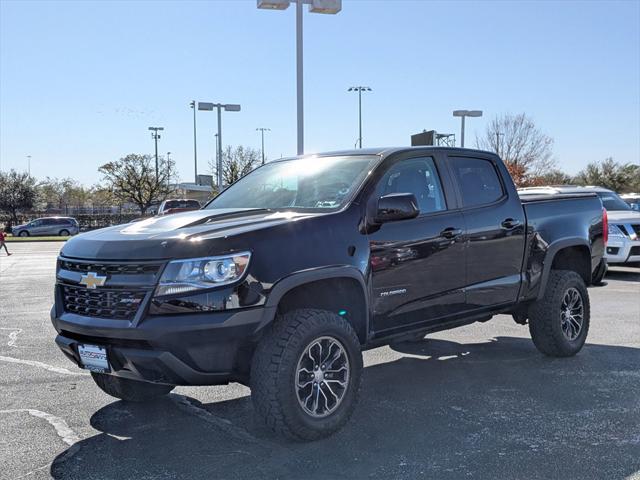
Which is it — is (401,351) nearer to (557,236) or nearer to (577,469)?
(557,236)

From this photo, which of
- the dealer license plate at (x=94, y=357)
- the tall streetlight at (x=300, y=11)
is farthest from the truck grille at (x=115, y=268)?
the tall streetlight at (x=300, y=11)

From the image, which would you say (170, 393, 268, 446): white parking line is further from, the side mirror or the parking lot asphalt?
the side mirror

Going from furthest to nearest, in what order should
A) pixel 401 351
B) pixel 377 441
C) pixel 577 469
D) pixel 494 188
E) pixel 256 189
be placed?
pixel 401 351
pixel 494 188
pixel 256 189
pixel 377 441
pixel 577 469

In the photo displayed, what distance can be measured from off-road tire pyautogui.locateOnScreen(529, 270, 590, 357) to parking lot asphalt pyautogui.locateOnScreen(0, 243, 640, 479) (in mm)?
138

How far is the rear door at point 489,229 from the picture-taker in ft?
17.1

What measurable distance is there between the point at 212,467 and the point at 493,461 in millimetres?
1602

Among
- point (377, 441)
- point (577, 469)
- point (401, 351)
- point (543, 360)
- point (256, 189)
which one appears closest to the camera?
point (577, 469)

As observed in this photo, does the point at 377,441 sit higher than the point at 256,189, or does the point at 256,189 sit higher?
the point at 256,189

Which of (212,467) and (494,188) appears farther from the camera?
(494,188)

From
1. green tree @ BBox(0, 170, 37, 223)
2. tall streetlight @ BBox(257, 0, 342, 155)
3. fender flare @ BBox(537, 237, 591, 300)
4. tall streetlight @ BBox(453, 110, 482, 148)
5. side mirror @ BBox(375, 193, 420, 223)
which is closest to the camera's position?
side mirror @ BBox(375, 193, 420, 223)

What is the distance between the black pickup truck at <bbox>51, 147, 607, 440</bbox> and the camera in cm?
369

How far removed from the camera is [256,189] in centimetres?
525

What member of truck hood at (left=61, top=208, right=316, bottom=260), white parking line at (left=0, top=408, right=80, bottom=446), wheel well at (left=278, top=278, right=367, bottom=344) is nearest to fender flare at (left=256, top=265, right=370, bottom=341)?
wheel well at (left=278, top=278, right=367, bottom=344)

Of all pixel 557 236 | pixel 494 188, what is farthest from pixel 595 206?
pixel 494 188
